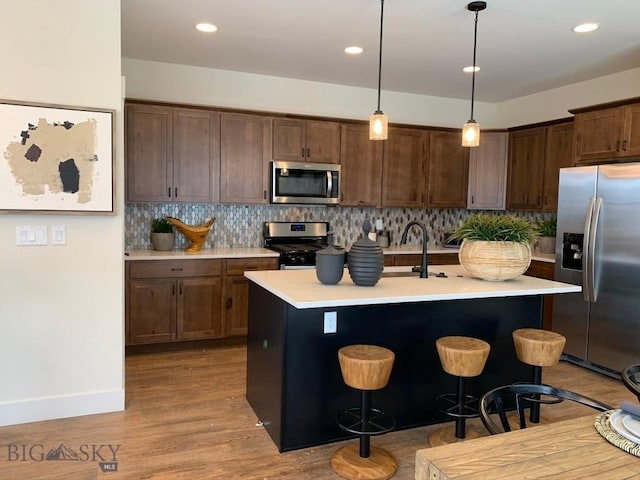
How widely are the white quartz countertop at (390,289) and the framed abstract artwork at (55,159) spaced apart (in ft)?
3.58

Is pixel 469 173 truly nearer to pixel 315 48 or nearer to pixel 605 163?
pixel 605 163

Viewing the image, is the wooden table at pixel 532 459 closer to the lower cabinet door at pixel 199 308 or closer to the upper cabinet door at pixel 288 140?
the lower cabinet door at pixel 199 308

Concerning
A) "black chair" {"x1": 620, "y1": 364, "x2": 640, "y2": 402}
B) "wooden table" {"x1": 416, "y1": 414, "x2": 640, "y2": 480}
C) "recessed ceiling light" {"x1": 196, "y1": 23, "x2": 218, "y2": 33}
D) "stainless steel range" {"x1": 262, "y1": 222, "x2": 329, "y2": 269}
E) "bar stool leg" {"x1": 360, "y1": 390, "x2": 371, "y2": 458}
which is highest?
"recessed ceiling light" {"x1": 196, "y1": 23, "x2": 218, "y2": 33}

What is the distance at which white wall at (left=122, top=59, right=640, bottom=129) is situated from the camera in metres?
4.59

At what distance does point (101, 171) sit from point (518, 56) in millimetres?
3523

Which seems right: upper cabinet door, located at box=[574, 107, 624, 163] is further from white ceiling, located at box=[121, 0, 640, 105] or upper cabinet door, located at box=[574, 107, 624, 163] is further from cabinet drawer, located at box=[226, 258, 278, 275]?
cabinet drawer, located at box=[226, 258, 278, 275]

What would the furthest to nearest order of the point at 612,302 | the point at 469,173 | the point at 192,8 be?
the point at 469,173, the point at 612,302, the point at 192,8

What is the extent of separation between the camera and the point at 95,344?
2.99m

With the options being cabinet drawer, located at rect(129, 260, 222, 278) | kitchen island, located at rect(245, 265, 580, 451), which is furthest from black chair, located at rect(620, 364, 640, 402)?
cabinet drawer, located at rect(129, 260, 222, 278)

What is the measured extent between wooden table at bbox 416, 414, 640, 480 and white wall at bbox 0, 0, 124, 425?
7.89 feet

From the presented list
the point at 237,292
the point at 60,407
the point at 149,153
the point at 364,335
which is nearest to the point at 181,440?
the point at 60,407

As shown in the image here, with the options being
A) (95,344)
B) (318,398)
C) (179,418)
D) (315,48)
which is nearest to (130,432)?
(179,418)

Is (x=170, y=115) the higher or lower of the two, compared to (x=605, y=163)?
higher

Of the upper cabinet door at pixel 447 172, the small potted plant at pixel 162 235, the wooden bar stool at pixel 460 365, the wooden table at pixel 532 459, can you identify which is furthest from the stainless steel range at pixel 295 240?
the wooden table at pixel 532 459
